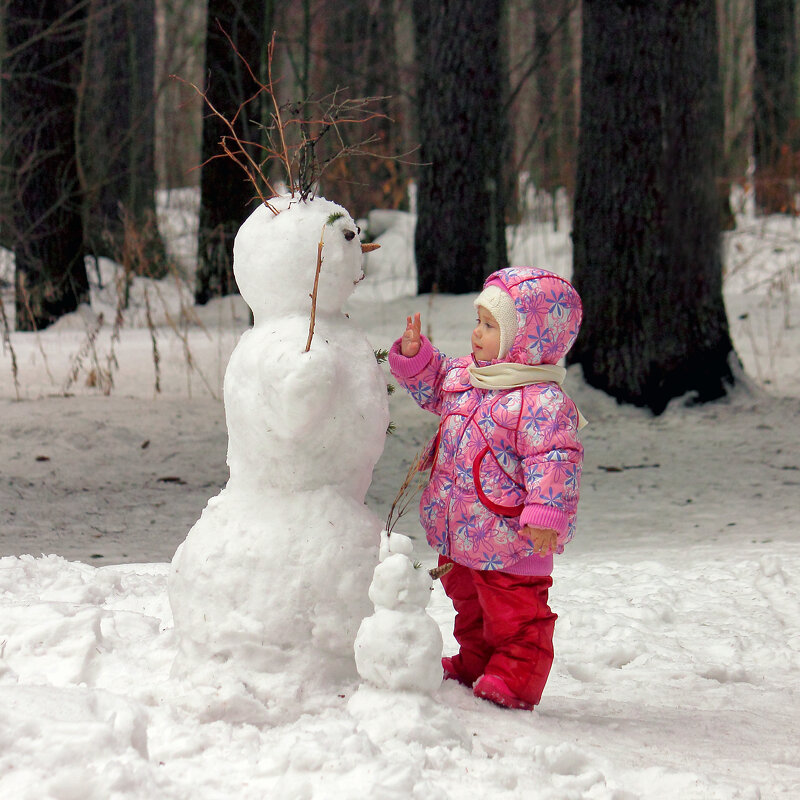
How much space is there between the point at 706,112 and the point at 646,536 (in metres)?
3.11

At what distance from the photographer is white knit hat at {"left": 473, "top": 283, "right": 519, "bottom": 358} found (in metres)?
2.80

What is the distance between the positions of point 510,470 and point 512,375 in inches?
9.9

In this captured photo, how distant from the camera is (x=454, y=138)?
8.91m

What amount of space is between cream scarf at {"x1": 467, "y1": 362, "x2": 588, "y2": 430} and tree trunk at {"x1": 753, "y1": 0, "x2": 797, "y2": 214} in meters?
12.1

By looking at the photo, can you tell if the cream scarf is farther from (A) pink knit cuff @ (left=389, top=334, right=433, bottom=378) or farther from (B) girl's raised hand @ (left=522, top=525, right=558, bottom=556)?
(B) girl's raised hand @ (left=522, top=525, right=558, bottom=556)

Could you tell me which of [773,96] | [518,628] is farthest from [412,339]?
[773,96]

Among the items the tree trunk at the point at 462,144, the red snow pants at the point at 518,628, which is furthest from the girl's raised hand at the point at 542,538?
the tree trunk at the point at 462,144

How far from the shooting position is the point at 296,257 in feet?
8.66

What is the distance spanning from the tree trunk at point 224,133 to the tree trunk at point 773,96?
7413 mm

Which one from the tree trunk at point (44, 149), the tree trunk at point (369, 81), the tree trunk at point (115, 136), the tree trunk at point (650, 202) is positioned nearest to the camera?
the tree trunk at point (650, 202)

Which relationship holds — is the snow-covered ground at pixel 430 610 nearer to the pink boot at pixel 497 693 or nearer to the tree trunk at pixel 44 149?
the pink boot at pixel 497 693

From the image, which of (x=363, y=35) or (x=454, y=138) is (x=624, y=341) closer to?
(x=454, y=138)

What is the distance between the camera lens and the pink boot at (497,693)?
2.73 meters

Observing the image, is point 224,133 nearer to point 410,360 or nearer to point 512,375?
point 410,360
